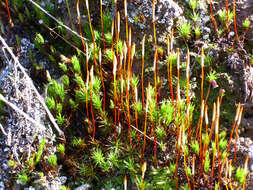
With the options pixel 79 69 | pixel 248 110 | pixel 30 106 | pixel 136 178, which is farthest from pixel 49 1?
pixel 248 110

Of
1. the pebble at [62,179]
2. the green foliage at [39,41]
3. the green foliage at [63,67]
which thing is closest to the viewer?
the pebble at [62,179]

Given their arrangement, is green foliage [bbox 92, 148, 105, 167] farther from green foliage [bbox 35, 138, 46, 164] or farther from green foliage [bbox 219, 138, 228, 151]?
green foliage [bbox 219, 138, 228, 151]

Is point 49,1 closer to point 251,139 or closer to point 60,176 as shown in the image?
point 60,176

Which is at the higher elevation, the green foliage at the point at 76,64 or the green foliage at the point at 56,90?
the green foliage at the point at 76,64

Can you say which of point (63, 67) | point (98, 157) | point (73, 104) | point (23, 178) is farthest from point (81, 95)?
point (23, 178)

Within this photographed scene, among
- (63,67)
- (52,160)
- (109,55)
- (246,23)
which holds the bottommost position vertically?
(52,160)

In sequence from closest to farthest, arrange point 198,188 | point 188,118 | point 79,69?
point 198,188 < point 188,118 < point 79,69

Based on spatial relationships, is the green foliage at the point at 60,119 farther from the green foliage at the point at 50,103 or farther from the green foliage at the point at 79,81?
the green foliage at the point at 79,81

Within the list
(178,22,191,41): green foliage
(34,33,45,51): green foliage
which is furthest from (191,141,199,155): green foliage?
(34,33,45,51): green foliage

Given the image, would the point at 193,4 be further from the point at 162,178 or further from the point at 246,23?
the point at 162,178

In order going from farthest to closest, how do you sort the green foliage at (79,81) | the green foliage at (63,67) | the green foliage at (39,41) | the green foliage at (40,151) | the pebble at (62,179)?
1. the green foliage at (39,41)
2. the green foliage at (63,67)
3. the green foliage at (79,81)
4. the pebble at (62,179)
5. the green foliage at (40,151)

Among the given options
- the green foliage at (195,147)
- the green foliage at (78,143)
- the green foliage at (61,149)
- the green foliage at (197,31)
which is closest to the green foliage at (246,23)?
the green foliage at (197,31)
